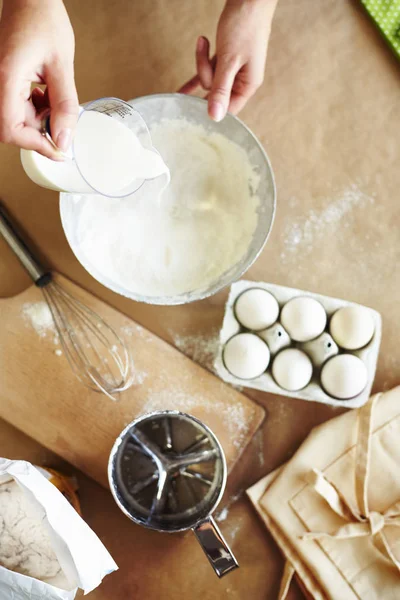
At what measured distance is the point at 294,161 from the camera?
0.82 m

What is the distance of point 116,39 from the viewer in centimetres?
82

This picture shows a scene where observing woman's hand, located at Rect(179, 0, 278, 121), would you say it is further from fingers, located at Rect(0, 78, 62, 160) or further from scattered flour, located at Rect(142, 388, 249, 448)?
scattered flour, located at Rect(142, 388, 249, 448)

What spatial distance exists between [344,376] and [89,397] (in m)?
0.37

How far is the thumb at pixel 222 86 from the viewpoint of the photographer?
2.17 ft

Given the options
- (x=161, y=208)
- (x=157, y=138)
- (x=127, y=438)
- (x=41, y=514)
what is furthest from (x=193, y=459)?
(x=157, y=138)

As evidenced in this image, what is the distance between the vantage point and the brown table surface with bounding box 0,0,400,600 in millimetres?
799

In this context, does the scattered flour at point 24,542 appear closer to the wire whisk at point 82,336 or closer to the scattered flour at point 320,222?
the wire whisk at point 82,336

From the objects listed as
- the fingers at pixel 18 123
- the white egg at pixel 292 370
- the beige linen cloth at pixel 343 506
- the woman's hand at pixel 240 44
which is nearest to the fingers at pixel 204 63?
the woman's hand at pixel 240 44

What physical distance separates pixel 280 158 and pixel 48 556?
2.15 ft

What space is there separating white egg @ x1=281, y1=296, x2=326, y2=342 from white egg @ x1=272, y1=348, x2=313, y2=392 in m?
0.03

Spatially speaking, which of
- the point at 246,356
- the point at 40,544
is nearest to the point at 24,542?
the point at 40,544

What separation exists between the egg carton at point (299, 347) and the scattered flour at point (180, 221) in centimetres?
7

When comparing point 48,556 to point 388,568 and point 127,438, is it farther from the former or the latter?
point 388,568

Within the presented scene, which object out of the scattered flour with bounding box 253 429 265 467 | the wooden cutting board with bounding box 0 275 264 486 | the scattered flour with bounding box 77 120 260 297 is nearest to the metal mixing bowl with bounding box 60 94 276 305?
the scattered flour with bounding box 77 120 260 297
